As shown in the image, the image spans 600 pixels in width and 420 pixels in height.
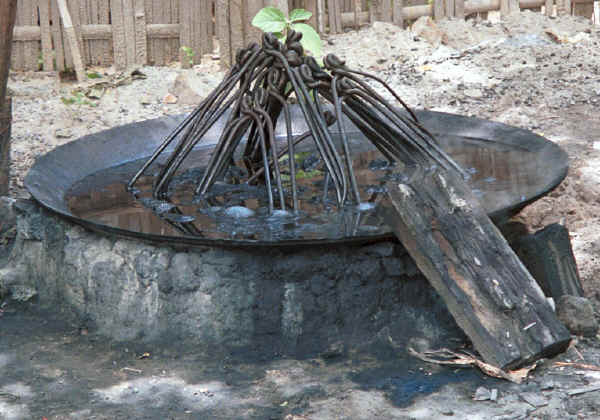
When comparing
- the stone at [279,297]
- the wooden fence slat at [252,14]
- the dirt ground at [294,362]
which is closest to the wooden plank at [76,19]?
the dirt ground at [294,362]

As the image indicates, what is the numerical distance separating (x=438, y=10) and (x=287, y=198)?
494 cm

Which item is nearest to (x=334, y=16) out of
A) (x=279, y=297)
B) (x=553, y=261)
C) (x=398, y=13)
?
(x=398, y=13)

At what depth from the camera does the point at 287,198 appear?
12.2ft

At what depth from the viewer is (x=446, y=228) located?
2.95m

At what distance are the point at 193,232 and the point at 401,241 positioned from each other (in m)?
0.85

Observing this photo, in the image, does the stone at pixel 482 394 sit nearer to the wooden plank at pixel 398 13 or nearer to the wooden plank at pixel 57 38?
the wooden plank at pixel 57 38

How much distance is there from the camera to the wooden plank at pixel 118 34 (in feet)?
23.4

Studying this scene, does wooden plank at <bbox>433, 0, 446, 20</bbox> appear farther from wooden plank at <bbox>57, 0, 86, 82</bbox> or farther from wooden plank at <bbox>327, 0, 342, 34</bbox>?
wooden plank at <bbox>57, 0, 86, 82</bbox>

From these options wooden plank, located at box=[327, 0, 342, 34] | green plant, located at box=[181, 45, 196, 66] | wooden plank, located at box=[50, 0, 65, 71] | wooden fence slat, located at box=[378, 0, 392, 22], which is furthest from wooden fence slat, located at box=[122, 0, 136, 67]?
wooden fence slat, located at box=[378, 0, 392, 22]

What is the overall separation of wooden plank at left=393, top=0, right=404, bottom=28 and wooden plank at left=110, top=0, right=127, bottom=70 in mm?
2610

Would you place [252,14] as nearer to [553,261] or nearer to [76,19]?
[76,19]

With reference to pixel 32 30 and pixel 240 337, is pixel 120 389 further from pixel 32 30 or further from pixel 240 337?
pixel 32 30

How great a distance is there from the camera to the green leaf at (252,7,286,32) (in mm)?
4123

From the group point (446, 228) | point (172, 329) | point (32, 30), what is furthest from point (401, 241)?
point (32, 30)
